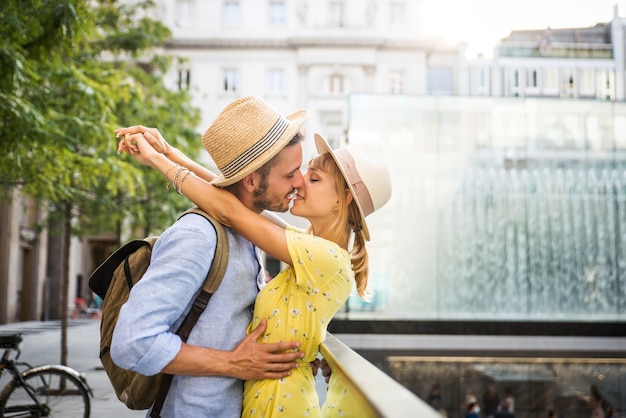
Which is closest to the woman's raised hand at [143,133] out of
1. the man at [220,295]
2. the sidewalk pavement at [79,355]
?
the man at [220,295]

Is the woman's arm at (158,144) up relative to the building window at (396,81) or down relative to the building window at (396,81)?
down

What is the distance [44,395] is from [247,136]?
5976mm

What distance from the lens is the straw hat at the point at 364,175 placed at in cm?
290

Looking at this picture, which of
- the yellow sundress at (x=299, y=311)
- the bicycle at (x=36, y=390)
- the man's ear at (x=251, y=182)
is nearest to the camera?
the yellow sundress at (x=299, y=311)

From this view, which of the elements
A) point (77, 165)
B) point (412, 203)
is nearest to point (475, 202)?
point (412, 203)

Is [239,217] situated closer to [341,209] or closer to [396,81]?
[341,209]

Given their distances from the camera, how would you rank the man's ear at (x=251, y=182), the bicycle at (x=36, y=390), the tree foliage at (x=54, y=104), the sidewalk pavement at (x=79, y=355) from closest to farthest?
the man's ear at (x=251, y=182) → the tree foliage at (x=54, y=104) → the bicycle at (x=36, y=390) → the sidewalk pavement at (x=79, y=355)

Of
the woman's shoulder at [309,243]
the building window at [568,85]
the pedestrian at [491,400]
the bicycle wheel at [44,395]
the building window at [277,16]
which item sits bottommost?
the pedestrian at [491,400]

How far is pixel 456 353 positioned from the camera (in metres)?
17.1

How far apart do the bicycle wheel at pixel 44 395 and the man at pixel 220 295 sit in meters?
5.35

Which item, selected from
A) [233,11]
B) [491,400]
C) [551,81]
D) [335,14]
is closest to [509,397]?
[491,400]

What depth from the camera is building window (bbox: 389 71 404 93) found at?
40.9m

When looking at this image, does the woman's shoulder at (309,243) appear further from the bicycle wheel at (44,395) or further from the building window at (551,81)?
the building window at (551,81)

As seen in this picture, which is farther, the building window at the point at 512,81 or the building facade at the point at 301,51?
the building window at the point at 512,81
